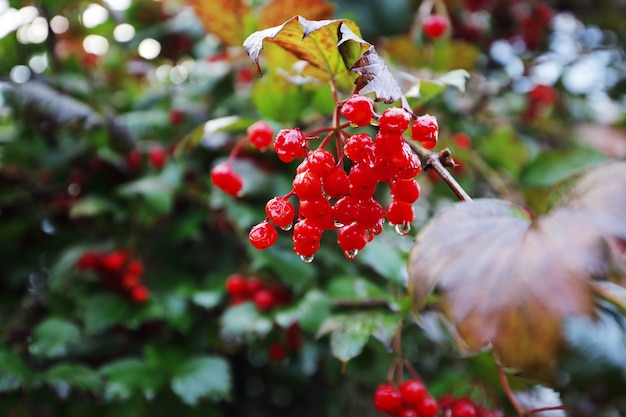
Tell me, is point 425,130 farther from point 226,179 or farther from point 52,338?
point 52,338

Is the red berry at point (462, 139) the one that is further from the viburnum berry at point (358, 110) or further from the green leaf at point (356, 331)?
the viburnum berry at point (358, 110)

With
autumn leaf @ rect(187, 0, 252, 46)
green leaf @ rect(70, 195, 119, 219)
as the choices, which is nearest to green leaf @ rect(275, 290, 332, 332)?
green leaf @ rect(70, 195, 119, 219)

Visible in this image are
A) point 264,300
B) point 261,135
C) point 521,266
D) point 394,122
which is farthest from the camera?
point 264,300

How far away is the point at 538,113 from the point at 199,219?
1305 millimetres

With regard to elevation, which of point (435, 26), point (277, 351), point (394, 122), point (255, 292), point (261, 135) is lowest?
point (277, 351)

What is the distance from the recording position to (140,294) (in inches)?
43.0

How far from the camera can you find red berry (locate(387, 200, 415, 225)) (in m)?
0.63

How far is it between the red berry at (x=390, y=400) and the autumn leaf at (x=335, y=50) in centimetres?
39

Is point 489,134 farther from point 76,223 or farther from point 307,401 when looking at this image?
point 76,223

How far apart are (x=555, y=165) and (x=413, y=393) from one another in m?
0.82

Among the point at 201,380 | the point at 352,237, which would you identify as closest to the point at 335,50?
the point at 352,237

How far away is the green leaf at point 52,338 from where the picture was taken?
937mm

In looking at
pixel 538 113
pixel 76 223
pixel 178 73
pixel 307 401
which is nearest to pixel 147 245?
pixel 76 223

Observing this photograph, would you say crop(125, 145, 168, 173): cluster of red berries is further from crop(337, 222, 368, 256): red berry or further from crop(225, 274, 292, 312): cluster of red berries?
crop(337, 222, 368, 256): red berry
